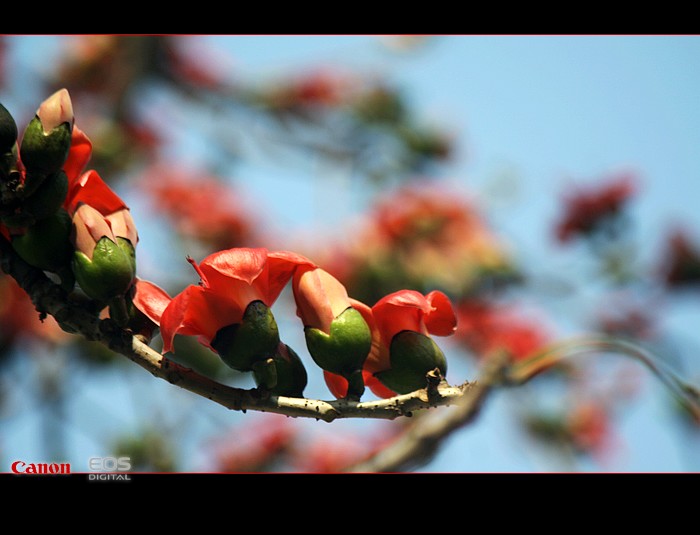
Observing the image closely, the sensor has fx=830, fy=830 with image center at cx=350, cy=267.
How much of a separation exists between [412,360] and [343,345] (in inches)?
2.4

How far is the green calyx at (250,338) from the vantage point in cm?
68

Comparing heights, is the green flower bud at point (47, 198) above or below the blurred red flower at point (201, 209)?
below

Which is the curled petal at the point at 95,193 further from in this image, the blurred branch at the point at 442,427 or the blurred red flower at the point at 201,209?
the blurred red flower at the point at 201,209

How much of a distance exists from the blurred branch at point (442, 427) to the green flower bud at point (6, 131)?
42 cm

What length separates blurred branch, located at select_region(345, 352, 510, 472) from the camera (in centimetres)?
63

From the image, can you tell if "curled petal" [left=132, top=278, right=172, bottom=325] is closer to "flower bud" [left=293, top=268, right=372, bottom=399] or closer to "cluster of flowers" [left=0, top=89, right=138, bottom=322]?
"cluster of flowers" [left=0, top=89, right=138, bottom=322]

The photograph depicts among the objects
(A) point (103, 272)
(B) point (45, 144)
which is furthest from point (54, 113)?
(A) point (103, 272)

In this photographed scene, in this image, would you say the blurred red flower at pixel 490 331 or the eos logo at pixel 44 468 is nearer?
the eos logo at pixel 44 468

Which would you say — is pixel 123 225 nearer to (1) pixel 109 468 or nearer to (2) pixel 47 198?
(2) pixel 47 198

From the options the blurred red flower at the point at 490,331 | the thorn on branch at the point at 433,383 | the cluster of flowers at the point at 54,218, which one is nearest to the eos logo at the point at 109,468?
the cluster of flowers at the point at 54,218

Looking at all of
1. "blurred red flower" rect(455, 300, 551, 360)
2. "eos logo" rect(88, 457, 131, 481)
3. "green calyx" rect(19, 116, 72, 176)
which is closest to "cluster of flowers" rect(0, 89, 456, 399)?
"green calyx" rect(19, 116, 72, 176)
